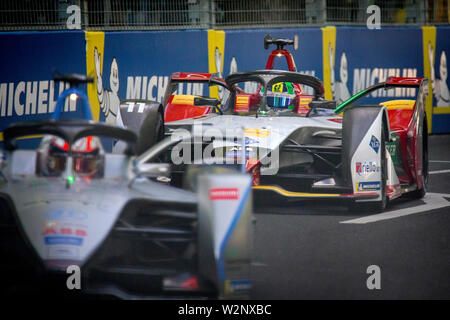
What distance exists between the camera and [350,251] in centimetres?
620

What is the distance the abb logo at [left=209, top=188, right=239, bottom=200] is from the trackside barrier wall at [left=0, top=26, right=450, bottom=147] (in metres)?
6.78

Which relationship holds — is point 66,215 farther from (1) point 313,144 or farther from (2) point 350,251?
(1) point 313,144

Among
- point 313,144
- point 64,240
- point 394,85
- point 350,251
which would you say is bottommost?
point 350,251

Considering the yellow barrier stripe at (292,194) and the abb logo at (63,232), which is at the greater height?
the abb logo at (63,232)

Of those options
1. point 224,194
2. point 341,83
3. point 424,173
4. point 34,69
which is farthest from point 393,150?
point 341,83

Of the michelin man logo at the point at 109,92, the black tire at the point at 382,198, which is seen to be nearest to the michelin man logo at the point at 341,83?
the michelin man logo at the point at 109,92

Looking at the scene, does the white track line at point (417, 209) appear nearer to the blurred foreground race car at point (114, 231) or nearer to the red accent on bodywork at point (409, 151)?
the red accent on bodywork at point (409, 151)

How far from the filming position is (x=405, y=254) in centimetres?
615

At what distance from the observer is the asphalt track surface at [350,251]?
505 centimetres

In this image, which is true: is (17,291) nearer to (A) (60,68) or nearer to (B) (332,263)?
(B) (332,263)

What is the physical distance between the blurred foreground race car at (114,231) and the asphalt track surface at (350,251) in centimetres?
52

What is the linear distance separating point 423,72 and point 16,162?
38.3ft

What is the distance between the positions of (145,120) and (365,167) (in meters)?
2.10

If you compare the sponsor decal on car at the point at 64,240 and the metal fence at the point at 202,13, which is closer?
the sponsor decal on car at the point at 64,240
